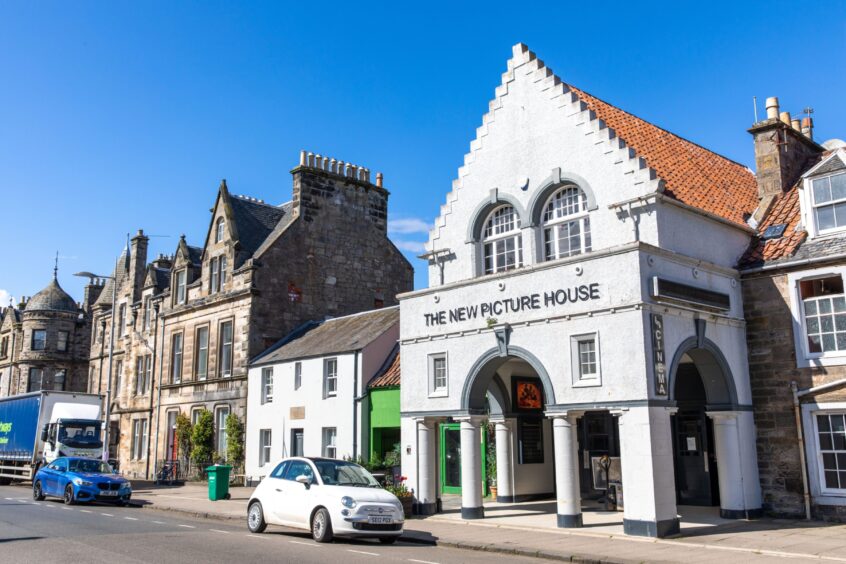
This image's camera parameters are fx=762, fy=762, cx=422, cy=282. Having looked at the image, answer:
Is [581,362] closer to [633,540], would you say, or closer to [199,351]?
[633,540]

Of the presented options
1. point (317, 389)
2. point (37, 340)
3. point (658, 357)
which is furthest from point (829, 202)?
point (37, 340)

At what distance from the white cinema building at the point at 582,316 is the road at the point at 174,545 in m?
4.26

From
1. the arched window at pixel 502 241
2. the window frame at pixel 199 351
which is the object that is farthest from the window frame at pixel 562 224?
the window frame at pixel 199 351

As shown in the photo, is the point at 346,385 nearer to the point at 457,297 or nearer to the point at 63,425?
the point at 457,297

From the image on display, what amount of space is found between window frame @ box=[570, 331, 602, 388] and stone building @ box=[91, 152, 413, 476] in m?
19.2

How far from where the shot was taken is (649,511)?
15070mm

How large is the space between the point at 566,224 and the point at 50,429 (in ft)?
78.7

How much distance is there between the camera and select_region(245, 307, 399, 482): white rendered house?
2709 centimetres

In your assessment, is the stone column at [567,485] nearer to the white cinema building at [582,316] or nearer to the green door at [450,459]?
the white cinema building at [582,316]

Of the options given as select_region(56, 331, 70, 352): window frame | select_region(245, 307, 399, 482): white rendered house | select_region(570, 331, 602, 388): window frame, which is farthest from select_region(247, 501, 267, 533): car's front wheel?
select_region(56, 331, 70, 352): window frame

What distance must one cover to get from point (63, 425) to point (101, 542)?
1883 centimetres

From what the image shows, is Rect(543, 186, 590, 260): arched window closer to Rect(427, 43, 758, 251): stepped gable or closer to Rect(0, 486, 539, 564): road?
Rect(427, 43, 758, 251): stepped gable

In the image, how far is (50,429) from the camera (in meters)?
31.8

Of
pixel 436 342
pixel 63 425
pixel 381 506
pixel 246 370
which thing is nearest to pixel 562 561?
pixel 381 506
